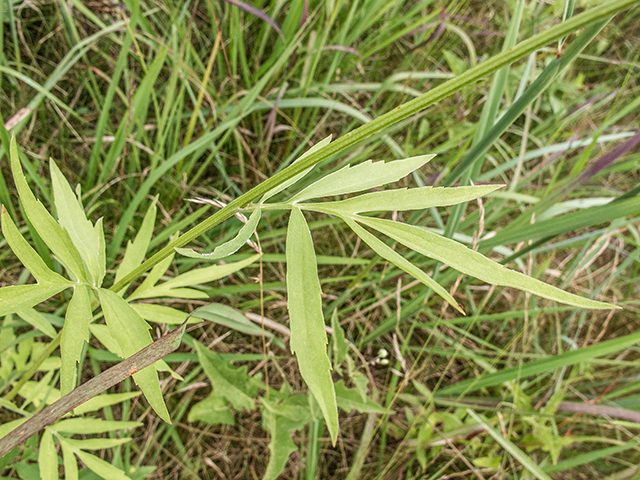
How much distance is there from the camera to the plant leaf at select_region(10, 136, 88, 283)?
571 millimetres

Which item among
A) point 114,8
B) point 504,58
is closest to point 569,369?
point 504,58

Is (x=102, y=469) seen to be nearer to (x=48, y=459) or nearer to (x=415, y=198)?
(x=48, y=459)

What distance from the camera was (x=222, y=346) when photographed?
1.47 m

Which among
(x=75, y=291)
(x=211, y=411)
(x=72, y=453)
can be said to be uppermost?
(x=75, y=291)

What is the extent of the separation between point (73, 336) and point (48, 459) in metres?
0.47

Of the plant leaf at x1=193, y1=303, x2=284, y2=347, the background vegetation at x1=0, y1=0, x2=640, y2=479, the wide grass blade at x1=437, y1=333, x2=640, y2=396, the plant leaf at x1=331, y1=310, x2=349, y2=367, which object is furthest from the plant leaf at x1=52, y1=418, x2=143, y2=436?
the wide grass blade at x1=437, y1=333, x2=640, y2=396

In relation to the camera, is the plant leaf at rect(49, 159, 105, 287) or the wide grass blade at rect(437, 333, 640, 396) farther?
the wide grass blade at rect(437, 333, 640, 396)

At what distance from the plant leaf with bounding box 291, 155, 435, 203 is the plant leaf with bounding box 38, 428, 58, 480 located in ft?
2.59

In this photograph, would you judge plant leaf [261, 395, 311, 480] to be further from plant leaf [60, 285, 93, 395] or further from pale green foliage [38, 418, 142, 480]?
plant leaf [60, 285, 93, 395]

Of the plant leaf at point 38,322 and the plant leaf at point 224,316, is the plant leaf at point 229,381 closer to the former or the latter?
the plant leaf at point 224,316

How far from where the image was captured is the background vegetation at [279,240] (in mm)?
1192

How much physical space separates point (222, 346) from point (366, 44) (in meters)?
1.28

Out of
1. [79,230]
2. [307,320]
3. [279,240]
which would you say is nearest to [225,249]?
[307,320]

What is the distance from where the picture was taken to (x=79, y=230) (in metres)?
0.71
